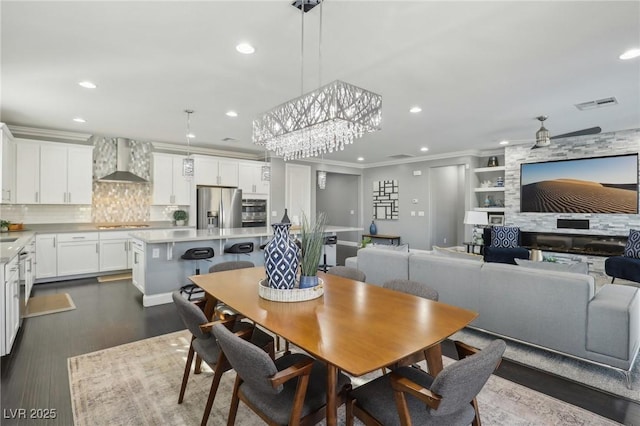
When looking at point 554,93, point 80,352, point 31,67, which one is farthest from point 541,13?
point 80,352

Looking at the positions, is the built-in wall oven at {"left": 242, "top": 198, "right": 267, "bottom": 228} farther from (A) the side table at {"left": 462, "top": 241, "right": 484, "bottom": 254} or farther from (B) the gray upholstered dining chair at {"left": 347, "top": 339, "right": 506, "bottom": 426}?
(B) the gray upholstered dining chair at {"left": 347, "top": 339, "right": 506, "bottom": 426}

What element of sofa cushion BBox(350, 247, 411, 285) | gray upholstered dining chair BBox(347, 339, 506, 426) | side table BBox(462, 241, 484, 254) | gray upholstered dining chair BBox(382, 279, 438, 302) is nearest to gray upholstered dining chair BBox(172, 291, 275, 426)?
gray upholstered dining chair BBox(347, 339, 506, 426)

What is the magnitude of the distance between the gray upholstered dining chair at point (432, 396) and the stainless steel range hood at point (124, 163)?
624 cm

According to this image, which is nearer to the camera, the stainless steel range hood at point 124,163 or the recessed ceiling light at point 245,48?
the recessed ceiling light at point 245,48

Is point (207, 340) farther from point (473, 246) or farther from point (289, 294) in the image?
point (473, 246)

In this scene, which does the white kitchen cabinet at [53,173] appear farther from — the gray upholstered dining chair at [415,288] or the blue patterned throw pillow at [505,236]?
the blue patterned throw pillow at [505,236]

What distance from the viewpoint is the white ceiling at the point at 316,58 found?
2229 mm

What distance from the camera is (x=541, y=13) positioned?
2.22 meters

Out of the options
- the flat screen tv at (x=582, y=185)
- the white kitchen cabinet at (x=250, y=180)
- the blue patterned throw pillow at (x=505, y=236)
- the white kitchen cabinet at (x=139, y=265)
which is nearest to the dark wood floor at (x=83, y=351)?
the white kitchen cabinet at (x=139, y=265)

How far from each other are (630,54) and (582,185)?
428 cm

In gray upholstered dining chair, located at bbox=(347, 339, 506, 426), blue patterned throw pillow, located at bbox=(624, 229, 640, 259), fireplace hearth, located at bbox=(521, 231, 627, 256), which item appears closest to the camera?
gray upholstered dining chair, located at bbox=(347, 339, 506, 426)

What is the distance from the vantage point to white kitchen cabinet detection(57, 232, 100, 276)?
211 inches

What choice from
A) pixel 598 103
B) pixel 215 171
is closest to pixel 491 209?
pixel 598 103

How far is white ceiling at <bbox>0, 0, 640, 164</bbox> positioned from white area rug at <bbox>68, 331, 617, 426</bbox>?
105 inches
